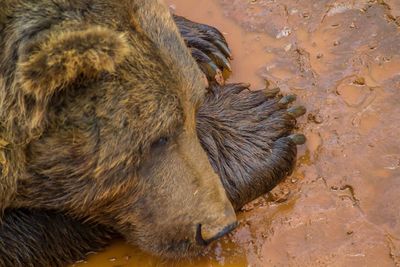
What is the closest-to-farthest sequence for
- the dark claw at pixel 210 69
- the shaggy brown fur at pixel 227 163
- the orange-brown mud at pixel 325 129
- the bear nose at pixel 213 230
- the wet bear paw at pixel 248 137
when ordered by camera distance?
the bear nose at pixel 213 230, the shaggy brown fur at pixel 227 163, the orange-brown mud at pixel 325 129, the wet bear paw at pixel 248 137, the dark claw at pixel 210 69

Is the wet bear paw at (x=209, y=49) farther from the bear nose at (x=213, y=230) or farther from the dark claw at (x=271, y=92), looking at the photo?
the bear nose at (x=213, y=230)

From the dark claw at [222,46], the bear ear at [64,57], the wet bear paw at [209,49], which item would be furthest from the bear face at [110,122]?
the dark claw at [222,46]

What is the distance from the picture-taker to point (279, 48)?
5504 mm

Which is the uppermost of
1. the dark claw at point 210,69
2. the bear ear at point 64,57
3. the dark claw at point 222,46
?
the bear ear at point 64,57

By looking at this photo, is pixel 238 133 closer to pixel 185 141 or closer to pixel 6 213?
pixel 185 141

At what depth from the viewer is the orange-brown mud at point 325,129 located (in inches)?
181

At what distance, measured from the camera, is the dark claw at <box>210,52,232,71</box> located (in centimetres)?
536

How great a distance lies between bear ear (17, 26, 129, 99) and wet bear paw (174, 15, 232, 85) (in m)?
1.76

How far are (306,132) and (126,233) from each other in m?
1.32

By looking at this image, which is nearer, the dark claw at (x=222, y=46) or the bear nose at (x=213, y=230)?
the bear nose at (x=213, y=230)

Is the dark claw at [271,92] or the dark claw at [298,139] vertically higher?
the dark claw at [271,92]

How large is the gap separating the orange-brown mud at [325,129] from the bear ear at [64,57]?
4.85 feet

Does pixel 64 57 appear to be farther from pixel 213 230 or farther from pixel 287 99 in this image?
pixel 287 99

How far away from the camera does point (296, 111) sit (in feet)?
16.7
